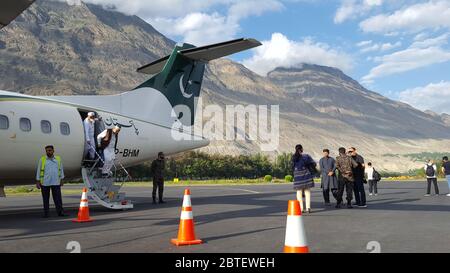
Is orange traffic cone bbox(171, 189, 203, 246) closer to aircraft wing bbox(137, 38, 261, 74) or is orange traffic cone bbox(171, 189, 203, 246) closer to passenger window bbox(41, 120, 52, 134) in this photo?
passenger window bbox(41, 120, 52, 134)

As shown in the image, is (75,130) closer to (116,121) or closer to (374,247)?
(116,121)

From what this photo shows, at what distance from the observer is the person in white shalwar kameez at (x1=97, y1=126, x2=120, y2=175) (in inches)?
511

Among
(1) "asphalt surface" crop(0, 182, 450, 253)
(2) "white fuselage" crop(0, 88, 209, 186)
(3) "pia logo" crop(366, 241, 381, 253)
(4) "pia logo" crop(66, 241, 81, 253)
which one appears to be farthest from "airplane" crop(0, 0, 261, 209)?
(3) "pia logo" crop(366, 241, 381, 253)

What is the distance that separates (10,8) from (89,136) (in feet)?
19.4

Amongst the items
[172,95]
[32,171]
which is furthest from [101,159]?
[172,95]

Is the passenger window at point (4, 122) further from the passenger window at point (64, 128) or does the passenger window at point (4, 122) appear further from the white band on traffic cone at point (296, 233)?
the white band on traffic cone at point (296, 233)

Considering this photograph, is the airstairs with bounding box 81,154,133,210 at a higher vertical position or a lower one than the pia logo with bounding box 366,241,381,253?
higher

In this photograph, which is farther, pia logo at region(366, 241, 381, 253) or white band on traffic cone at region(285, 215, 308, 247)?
pia logo at region(366, 241, 381, 253)

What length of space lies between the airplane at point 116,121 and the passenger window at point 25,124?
0.03m

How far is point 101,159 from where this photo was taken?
1320cm

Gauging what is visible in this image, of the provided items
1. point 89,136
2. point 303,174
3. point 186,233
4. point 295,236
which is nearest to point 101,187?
point 89,136

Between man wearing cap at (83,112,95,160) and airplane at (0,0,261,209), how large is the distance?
154mm

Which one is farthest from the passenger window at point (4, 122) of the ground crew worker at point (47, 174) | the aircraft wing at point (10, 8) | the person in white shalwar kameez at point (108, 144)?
the aircraft wing at point (10, 8)

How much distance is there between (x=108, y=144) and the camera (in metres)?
13.2
